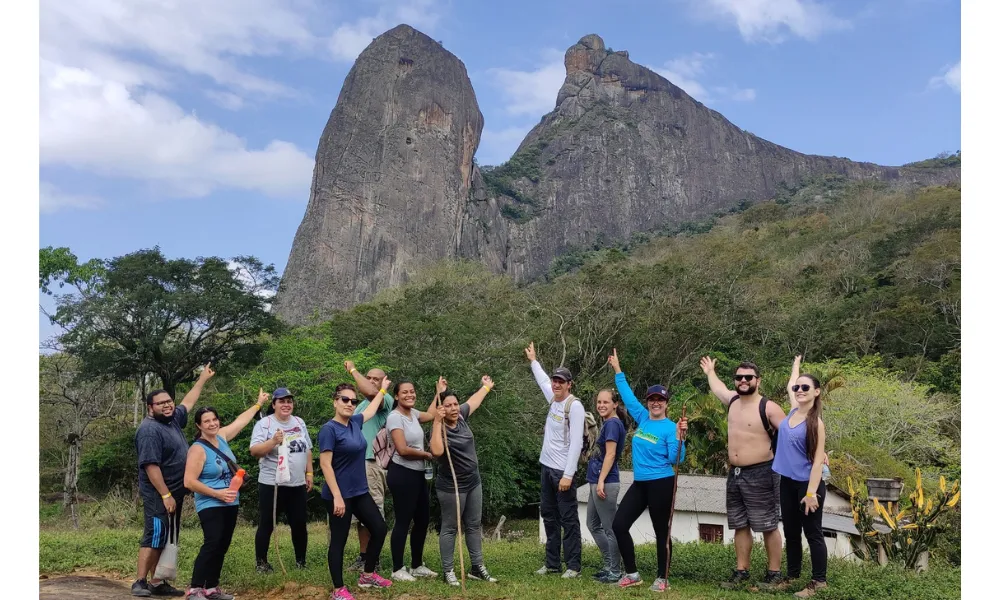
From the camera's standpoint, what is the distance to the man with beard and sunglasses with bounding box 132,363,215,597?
602 centimetres

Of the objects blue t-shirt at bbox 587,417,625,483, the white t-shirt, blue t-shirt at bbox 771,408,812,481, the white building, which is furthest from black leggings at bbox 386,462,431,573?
the white building

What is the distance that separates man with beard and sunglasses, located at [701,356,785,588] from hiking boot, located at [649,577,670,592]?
1.92ft

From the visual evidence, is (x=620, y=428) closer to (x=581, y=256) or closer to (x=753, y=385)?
(x=753, y=385)

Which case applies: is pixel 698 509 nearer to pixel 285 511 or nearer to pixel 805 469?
pixel 805 469

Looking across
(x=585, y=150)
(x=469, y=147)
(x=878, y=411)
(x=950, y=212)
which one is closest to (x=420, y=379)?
(x=878, y=411)

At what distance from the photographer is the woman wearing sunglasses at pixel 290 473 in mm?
6922

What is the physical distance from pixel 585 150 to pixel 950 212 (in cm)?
8305

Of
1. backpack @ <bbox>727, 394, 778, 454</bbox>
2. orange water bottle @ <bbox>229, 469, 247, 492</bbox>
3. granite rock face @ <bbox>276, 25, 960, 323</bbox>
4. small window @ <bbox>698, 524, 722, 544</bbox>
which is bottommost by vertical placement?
small window @ <bbox>698, 524, 722, 544</bbox>

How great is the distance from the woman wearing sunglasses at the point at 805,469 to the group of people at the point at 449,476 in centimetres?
1

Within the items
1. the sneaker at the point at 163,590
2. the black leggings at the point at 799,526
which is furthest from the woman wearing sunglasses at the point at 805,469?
the sneaker at the point at 163,590

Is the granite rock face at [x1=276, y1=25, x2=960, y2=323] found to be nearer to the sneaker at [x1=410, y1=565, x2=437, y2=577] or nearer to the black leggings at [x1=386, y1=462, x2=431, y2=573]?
Result: the sneaker at [x1=410, y1=565, x2=437, y2=577]

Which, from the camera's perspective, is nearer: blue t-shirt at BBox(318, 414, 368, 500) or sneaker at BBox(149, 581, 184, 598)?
blue t-shirt at BBox(318, 414, 368, 500)

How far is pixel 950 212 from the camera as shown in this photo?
1724 inches

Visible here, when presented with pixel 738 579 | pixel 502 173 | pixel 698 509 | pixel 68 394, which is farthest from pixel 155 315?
pixel 502 173
